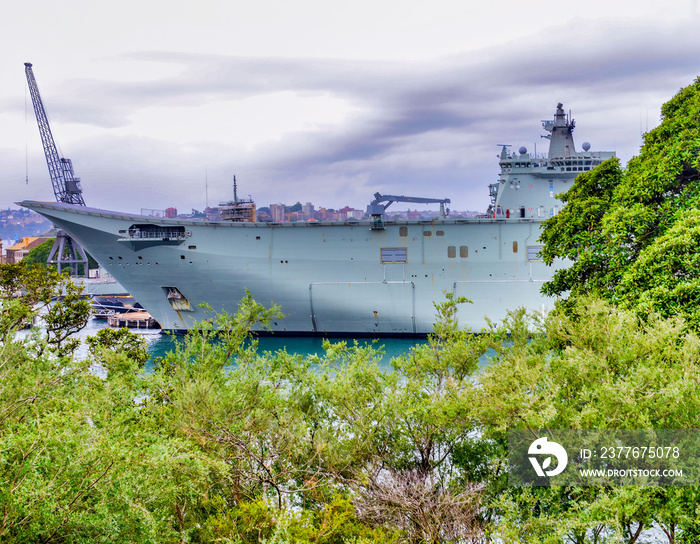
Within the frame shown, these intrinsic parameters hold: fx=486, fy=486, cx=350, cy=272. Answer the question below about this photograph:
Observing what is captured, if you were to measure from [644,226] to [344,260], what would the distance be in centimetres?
1538

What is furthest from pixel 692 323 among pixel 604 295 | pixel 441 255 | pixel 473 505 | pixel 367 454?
pixel 441 255

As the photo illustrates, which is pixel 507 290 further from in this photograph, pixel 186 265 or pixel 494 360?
pixel 494 360

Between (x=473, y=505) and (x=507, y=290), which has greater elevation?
(x=507, y=290)

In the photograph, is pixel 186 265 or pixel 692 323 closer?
pixel 692 323

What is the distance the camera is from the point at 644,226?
27.9 feet

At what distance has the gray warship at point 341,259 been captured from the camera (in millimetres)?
22688

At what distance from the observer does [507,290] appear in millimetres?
23109

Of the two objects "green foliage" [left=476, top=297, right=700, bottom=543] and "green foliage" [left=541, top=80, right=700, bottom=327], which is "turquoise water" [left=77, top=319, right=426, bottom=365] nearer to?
"green foliage" [left=541, top=80, right=700, bottom=327]

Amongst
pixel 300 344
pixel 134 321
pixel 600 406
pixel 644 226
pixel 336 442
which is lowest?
pixel 300 344

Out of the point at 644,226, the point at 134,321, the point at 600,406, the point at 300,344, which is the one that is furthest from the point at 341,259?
the point at 600,406

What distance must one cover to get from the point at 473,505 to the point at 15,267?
12.7 meters

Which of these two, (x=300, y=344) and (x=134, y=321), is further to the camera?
(x=134, y=321)

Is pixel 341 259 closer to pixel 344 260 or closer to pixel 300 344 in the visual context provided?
pixel 344 260

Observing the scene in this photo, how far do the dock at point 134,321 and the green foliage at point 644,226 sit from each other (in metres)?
28.1
